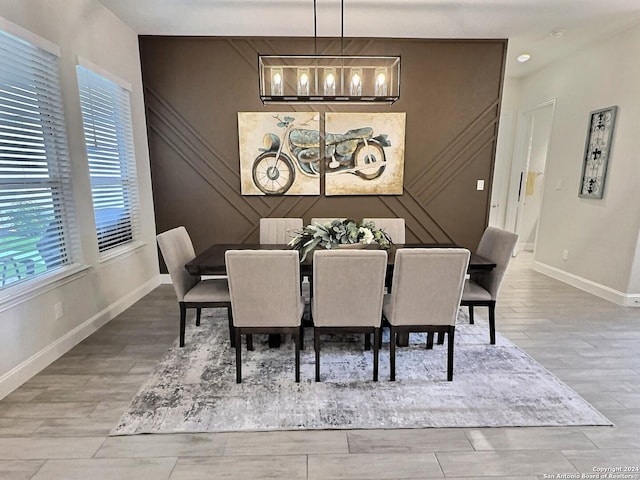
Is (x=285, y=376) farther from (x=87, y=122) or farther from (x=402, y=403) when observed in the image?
(x=87, y=122)

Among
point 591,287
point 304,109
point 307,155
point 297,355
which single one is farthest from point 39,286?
point 591,287

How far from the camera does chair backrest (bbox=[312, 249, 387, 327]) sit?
74.9 inches

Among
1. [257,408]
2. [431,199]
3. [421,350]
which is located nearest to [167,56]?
[431,199]

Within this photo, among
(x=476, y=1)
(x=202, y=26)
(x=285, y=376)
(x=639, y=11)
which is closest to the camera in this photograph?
(x=285, y=376)

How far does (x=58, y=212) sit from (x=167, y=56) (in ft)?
7.28

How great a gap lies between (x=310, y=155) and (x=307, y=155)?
1.4 inches

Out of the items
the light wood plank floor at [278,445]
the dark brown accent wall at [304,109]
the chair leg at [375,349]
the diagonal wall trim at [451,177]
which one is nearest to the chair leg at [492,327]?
the light wood plank floor at [278,445]

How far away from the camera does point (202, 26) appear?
11.3ft

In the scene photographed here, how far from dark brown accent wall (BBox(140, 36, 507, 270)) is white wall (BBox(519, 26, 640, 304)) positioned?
3.68ft

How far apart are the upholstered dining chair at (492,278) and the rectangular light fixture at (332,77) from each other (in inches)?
54.5

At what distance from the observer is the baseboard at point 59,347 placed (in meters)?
2.09

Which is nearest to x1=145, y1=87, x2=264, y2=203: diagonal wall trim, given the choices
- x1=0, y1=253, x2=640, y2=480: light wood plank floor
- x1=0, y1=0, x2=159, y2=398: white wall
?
x1=0, y1=0, x2=159, y2=398: white wall

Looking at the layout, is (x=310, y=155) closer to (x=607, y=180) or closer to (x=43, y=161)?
(x=43, y=161)

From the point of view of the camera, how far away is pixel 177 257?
8.45 ft
